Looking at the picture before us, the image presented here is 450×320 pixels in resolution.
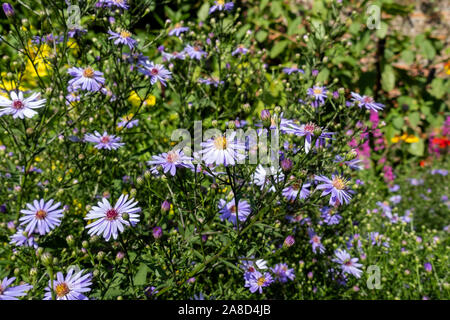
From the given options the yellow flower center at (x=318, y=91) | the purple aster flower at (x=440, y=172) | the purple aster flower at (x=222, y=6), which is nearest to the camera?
the yellow flower center at (x=318, y=91)

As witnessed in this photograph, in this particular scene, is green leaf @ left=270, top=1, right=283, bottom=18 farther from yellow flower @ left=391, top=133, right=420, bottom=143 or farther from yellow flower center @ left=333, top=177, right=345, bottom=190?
yellow flower center @ left=333, top=177, right=345, bottom=190

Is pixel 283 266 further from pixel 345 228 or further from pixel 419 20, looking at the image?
pixel 419 20

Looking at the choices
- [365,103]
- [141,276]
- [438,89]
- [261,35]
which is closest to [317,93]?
[365,103]

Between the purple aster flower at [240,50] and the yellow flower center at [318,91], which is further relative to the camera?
the purple aster flower at [240,50]

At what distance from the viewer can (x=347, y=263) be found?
2.12 m

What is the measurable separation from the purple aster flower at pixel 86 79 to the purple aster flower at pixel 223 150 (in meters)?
0.72

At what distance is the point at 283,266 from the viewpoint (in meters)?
2.07

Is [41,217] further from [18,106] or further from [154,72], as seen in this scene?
[154,72]

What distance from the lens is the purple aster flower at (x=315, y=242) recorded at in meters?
2.04

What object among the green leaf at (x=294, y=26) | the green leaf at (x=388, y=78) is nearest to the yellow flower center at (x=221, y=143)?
the green leaf at (x=294, y=26)

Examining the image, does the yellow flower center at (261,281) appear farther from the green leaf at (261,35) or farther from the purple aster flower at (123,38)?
the green leaf at (261,35)

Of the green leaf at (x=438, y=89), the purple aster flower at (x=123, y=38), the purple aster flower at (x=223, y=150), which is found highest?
the green leaf at (x=438, y=89)

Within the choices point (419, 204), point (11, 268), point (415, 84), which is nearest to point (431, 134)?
point (415, 84)

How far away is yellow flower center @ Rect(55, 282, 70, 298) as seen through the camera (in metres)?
1.25
